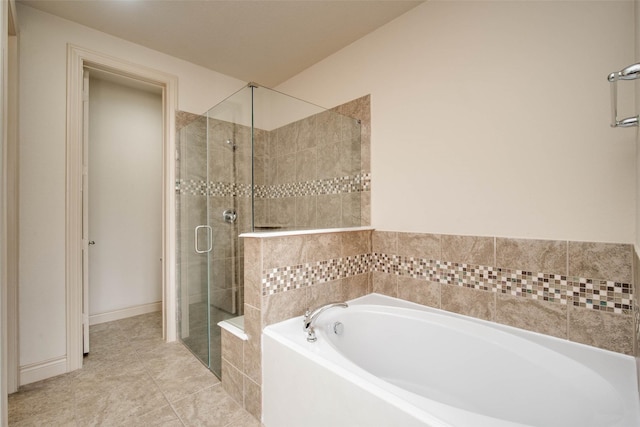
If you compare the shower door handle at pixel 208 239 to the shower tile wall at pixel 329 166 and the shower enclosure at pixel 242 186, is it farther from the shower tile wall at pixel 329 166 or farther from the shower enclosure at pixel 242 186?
the shower tile wall at pixel 329 166

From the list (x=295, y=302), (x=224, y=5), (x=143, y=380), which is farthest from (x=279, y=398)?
(x=224, y=5)

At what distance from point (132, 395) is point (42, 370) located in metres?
0.75

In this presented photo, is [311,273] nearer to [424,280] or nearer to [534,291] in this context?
[424,280]

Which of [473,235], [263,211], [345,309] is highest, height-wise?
[263,211]

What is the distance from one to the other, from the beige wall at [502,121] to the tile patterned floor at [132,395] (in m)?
1.62

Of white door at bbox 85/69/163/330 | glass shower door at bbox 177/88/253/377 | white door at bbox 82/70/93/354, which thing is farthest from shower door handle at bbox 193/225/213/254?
white door at bbox 85/69/163/330

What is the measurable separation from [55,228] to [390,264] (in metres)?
2.41

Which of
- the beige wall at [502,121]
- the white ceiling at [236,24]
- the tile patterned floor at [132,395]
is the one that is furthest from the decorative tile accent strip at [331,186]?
the tile patterned floor at [132,395]

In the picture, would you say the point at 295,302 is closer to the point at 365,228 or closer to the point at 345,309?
the point at 345,309

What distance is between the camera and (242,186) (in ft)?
6.42

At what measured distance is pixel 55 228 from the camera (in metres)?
2.02

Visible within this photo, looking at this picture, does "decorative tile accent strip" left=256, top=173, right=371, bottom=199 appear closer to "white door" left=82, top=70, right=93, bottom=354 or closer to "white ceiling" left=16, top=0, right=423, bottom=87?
"white ceiling" left=16, top=0, right=423, bottom=87

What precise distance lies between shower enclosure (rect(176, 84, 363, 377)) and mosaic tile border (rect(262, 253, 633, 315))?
322mm

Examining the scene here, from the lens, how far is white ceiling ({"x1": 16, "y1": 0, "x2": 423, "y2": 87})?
192 cm
